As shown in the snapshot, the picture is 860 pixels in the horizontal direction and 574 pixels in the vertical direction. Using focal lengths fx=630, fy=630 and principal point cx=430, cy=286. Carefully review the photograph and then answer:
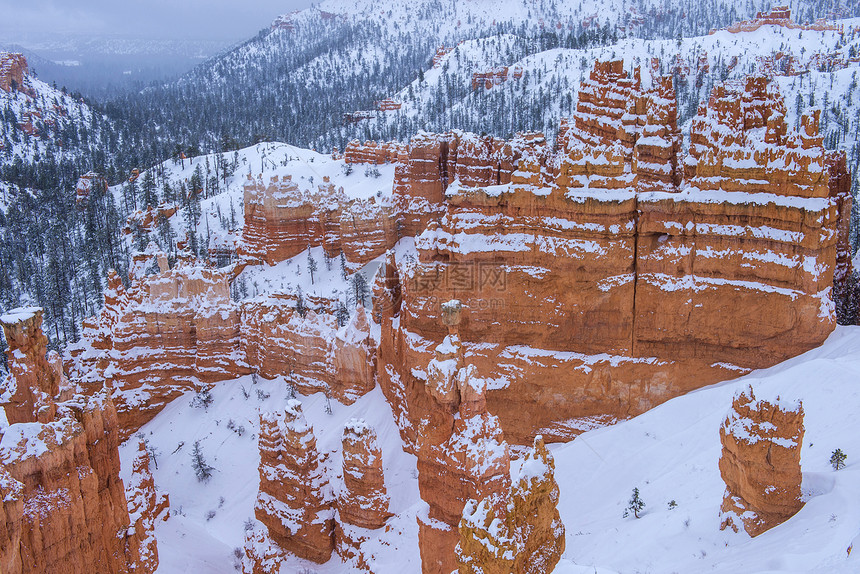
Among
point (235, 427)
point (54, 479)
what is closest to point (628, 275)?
point (54, 479)

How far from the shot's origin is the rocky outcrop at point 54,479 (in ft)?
32.1

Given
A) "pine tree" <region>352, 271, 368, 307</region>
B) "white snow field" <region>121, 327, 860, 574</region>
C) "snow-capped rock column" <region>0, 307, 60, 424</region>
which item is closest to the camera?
"white snow field" <region>121, 327, 860, 574</region>

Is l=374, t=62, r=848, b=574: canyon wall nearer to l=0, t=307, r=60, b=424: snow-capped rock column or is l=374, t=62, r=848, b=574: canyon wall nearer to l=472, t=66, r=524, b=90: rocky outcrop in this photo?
l=0, t=307, r=60, b=424: snow-capped rock column

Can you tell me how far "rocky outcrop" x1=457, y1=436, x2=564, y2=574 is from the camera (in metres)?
7.10

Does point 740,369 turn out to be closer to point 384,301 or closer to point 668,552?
point 668,552

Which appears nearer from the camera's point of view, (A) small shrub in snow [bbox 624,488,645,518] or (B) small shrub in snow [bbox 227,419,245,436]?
(A) small shrub in snow [bbox 624,488,645,518]

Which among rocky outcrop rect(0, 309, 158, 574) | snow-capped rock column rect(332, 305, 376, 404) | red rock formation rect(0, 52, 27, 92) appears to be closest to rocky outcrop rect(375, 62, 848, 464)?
snow-capped rock column rect(332, 305, 376, 404)

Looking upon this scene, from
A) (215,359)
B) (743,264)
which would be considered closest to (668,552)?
(743,264)

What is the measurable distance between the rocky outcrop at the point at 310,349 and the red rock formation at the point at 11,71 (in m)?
113

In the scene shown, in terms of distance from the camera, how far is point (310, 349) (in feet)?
78.8

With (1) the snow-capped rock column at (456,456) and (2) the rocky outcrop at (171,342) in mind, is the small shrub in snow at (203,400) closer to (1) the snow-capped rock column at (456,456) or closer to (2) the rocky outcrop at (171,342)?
(2) the rocky outcrop at (171,342)

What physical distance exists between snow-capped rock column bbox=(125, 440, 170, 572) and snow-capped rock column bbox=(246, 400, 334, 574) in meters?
2.83

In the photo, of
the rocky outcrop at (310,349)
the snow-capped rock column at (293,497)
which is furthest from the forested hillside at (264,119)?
the snow-capped rock column at (293,497)

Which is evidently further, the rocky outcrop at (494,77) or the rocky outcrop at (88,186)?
the rocky outcrop at (494,77)
